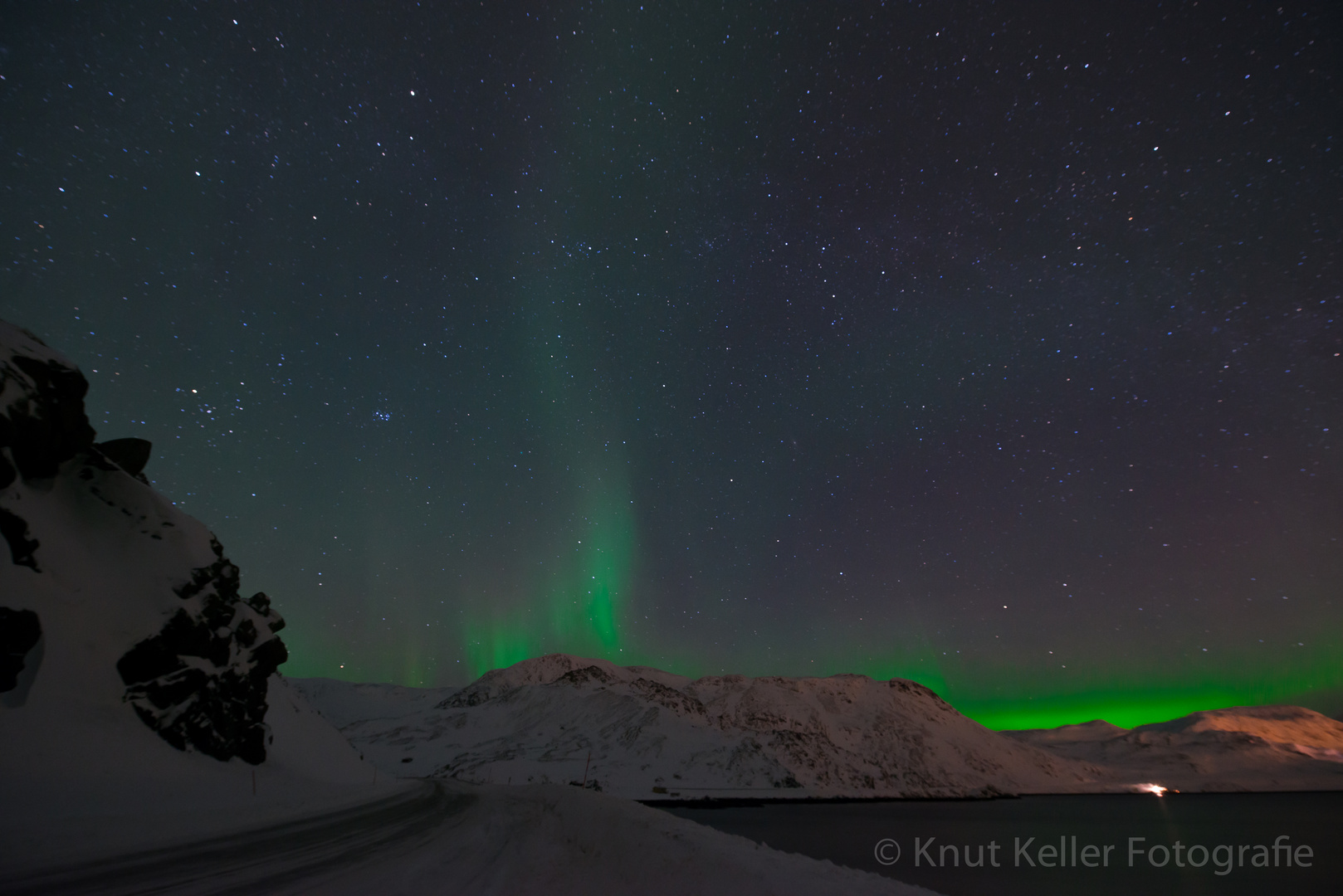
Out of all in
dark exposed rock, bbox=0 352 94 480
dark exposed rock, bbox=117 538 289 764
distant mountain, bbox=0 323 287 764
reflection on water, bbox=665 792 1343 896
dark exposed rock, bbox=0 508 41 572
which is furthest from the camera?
reflection on water, bbox=665 792 1343 896

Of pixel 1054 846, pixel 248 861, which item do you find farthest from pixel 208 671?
pixel 1054 846

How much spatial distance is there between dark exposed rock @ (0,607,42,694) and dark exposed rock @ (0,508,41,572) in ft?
9.49

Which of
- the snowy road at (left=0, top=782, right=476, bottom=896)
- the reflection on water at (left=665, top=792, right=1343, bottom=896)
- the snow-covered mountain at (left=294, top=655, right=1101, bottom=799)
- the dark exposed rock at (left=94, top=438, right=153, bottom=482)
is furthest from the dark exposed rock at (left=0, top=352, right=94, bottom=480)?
the snow-covered mountain at (left=294, top=655, right=1101, bottom=799)

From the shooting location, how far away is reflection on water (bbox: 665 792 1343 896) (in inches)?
1790

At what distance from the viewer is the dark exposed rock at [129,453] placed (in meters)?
31.8

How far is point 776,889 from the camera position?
613 inches

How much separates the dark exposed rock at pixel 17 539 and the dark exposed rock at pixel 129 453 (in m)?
9.68

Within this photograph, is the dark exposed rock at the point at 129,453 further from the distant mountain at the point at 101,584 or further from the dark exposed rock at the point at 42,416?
the dark exposed rock at the point at 42,416

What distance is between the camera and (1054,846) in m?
70.1

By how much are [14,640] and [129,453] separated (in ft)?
50.0

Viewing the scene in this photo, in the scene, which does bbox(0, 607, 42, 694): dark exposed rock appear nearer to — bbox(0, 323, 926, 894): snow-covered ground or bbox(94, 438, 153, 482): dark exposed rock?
bbox(0, 323, 926, 894): snow-covered ground

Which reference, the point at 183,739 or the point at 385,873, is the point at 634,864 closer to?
the point at 385,873

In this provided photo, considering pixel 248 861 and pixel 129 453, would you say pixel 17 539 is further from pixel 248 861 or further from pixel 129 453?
pixel 248 861

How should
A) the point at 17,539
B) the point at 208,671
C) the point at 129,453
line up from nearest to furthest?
the point at 17,539 < the point at 208,671 < the point at 129,453
